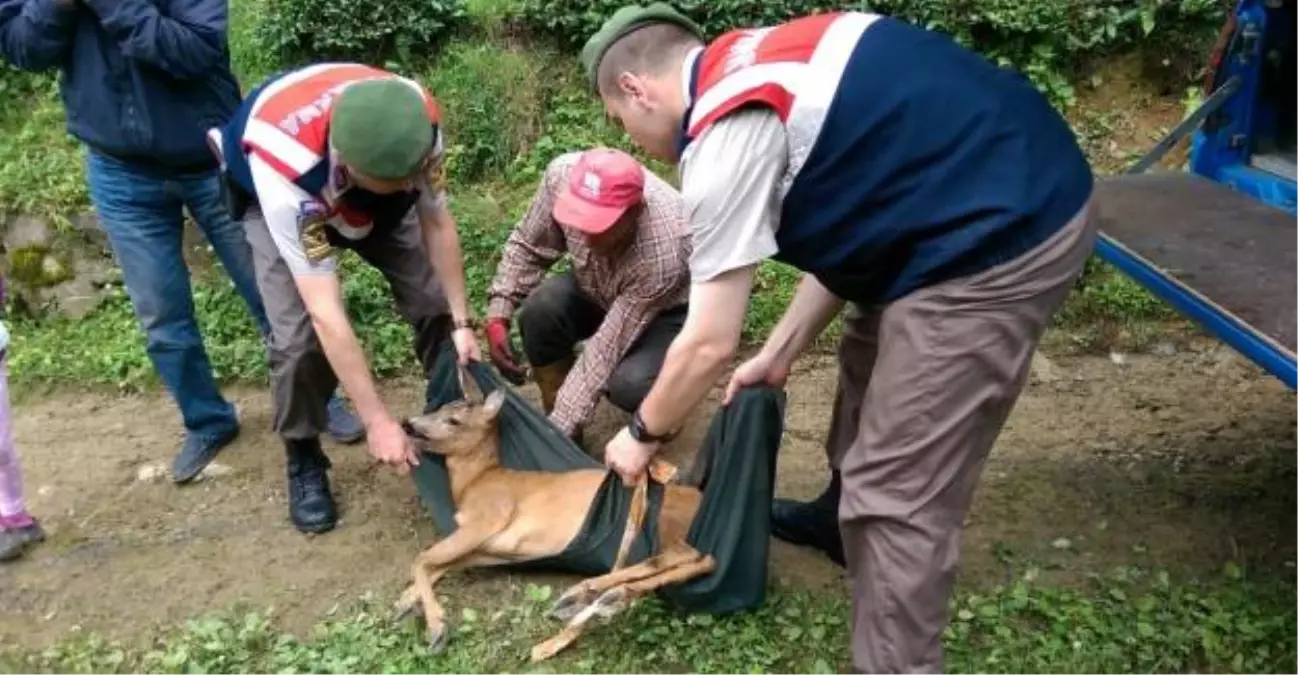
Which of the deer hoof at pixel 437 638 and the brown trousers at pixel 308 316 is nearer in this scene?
the deer hoof at pixel 437 638

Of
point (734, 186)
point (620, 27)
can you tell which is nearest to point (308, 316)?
point (620, 27)

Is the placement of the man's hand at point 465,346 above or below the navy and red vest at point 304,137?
below

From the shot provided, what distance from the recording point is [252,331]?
5.55 metres

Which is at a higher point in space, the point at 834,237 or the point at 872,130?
the point at 872,130

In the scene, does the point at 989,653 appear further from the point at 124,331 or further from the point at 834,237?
the point at 124,331

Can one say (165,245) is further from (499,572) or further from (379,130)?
(499,572)

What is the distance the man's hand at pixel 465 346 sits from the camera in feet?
12.7

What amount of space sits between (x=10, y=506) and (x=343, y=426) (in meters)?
1.13

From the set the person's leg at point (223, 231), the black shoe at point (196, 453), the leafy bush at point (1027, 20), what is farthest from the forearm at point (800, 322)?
the leafy bush at point (1027, 20)

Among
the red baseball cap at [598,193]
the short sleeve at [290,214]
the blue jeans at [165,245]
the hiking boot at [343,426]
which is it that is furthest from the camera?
the hiking boot at [343,426]

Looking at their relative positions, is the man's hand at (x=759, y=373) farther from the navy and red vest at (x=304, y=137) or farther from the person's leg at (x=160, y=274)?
the person's leg at (x=160, y=274)

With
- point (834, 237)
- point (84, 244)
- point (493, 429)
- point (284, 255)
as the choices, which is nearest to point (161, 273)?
point (284, 255)

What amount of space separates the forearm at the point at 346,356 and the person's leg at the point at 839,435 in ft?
3.97

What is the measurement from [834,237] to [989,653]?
1385 mm
